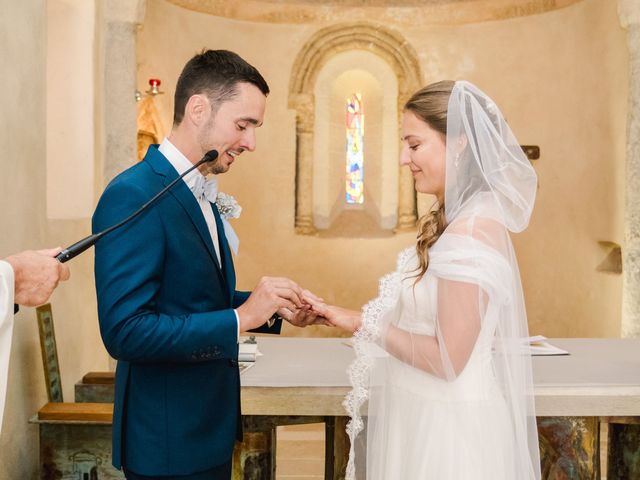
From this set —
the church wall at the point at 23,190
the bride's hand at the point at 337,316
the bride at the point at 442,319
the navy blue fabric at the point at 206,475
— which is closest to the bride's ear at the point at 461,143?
the bride at the point at 442,319

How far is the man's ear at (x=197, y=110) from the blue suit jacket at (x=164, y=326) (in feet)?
0.46

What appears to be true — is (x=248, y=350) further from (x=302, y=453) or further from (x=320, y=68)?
(x=320, y=68)

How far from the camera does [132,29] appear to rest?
5508 millimetres

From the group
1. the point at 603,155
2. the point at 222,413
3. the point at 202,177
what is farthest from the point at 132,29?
the point at 603,155

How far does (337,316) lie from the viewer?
2.32m

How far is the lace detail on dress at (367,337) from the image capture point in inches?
86.9

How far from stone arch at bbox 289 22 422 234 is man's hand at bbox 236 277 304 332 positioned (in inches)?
266

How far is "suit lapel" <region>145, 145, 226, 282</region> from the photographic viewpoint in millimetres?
1933

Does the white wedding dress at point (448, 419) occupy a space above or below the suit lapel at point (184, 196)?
below

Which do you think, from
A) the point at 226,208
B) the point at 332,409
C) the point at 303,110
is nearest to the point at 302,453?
the point at 332,409

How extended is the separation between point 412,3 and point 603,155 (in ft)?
9.80

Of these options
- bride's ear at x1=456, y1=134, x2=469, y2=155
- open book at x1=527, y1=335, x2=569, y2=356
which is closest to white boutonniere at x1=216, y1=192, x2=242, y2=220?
bride's ear at x1=456, y1=134, x2=469, y2=155

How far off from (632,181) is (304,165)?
3.97 meters

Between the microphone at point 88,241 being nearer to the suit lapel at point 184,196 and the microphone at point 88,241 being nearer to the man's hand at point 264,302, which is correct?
the suit lapel at point 184,196
